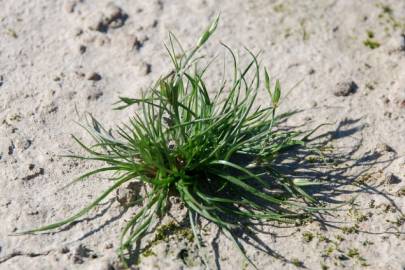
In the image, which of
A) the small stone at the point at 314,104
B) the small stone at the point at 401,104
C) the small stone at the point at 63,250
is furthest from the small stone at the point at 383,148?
the small stone at the point at 63,250

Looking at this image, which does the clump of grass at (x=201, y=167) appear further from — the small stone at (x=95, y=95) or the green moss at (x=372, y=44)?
the green moss at (x=372, y=44)

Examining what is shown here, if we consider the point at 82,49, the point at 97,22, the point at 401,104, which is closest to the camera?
the point at 401,104

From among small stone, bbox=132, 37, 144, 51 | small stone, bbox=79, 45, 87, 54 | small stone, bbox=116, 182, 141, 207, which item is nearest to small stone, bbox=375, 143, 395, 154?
small stone, bbox=116, 182, 141, 207

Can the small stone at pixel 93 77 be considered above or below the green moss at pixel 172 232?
above

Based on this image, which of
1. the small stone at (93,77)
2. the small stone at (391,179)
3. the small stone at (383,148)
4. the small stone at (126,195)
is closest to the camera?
the small stone at (126,195)

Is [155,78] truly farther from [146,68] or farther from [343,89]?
[343,89]

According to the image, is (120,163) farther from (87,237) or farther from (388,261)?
(388,261)

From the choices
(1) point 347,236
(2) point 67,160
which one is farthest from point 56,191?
(1) point 347,236

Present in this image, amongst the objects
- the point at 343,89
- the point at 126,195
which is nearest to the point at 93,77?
the point at 126,195

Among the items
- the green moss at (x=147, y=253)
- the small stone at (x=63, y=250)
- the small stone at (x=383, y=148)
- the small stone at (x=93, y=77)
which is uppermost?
the small stone at (x=93, y=77)

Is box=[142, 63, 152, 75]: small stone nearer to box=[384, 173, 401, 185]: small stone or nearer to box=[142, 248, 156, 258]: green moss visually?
box=[142, 248, 156, 258]: green moss
